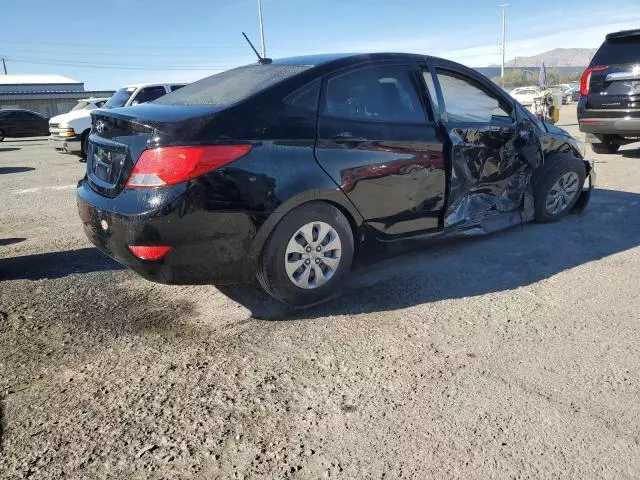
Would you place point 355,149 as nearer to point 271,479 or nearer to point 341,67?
point 341,67

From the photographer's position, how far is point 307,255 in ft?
10.9

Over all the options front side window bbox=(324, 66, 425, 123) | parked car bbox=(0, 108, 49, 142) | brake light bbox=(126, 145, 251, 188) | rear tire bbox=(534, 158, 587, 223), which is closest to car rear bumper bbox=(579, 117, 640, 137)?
rear tire bbox=(534, 158, 587, 223)

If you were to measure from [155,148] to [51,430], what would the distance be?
150 centimetres

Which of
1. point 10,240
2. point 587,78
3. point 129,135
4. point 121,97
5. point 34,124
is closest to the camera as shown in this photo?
point 129,135

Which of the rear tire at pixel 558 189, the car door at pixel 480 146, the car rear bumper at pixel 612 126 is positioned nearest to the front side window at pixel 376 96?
the car door at pixel 480 146

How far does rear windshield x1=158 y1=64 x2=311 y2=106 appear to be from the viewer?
3.28 meters

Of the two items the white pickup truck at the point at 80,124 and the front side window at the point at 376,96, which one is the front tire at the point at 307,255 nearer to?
the front side window at the point at 376,96

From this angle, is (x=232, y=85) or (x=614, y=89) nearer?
(x=232, y=85)

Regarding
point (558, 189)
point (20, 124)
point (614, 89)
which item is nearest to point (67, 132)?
point (558, 189)

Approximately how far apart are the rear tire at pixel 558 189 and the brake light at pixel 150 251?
12.0ft

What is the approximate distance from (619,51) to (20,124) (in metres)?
23.2

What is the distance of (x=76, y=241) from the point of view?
5.02 m

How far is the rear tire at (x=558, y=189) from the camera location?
4969 mm

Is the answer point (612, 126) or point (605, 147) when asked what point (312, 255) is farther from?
point (605, 147)
